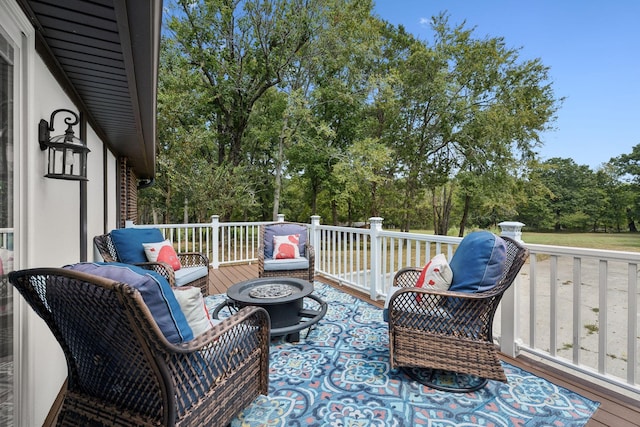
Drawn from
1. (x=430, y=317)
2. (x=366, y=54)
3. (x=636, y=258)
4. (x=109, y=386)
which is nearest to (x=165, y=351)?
(x=109, y=386)

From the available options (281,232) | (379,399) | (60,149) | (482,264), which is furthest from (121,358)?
(281,232)

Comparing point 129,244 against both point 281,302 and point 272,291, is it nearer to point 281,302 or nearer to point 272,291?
point 272,291

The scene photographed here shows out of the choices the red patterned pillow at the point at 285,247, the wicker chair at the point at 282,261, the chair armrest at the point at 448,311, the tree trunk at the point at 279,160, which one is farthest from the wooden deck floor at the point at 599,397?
the tree trunk at the point at 279,160

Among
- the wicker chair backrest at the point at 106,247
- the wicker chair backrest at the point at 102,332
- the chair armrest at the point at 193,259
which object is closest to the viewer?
the wicker chair backrest at the point at 102,332

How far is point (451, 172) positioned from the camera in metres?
15.1

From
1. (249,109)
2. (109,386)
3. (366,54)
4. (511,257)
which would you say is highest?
(366,54)

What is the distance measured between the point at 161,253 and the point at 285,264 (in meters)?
1.63

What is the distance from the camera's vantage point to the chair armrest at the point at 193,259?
427cm

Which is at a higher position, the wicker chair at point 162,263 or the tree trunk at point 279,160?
the tree trunk at point 279,160

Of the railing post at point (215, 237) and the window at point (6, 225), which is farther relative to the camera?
the railing post at point (215, 237)

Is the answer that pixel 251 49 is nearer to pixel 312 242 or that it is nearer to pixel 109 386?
pixel 312 242

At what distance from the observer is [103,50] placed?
6.17 ft

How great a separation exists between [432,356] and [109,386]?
2.03 m

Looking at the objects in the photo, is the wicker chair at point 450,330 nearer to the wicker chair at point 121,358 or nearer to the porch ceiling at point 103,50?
the wicker chair at point 121,358
